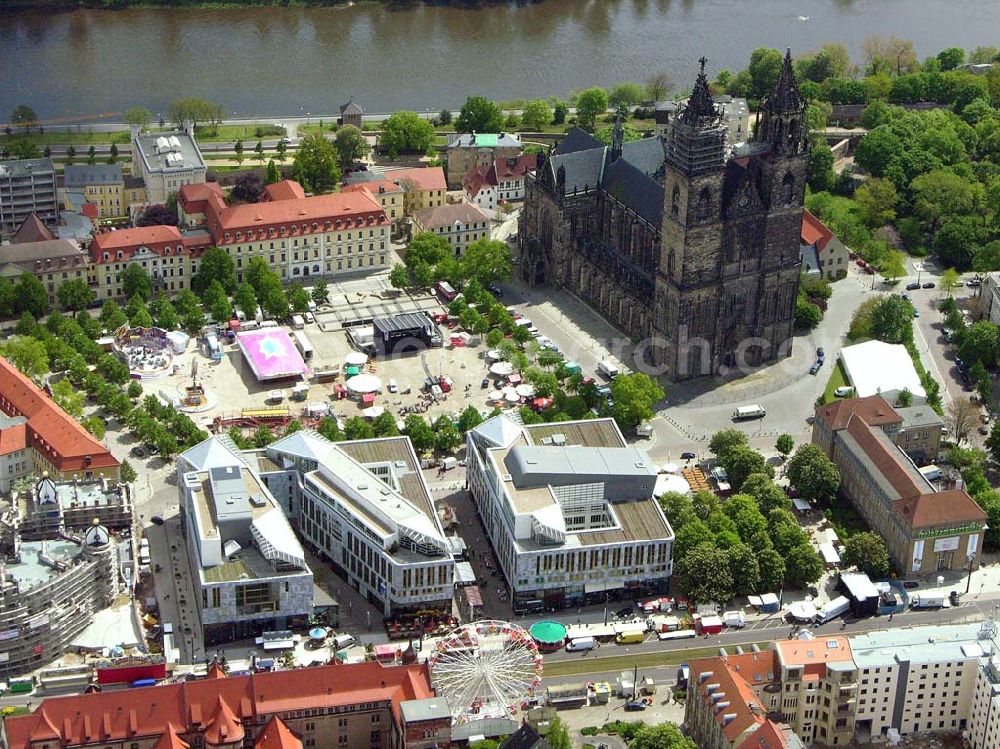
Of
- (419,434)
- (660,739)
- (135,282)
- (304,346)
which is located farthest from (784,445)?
(135,282)

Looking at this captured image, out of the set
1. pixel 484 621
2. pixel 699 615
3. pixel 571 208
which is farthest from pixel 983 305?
pixel 484 621

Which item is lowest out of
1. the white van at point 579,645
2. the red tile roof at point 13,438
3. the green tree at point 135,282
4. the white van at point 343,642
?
the white van at point 579,645

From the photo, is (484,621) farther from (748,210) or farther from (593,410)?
(748,210)

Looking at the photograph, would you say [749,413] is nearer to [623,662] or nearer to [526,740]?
[623,662]

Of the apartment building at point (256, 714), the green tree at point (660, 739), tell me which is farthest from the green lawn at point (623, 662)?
the apartment building at point (256, 714)

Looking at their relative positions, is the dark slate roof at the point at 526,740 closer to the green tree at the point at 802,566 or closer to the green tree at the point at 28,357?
the green tree at the point at 802,566

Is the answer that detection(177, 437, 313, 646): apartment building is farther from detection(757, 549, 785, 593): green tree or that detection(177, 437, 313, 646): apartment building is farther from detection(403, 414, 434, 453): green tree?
detection(757, 549, 785, 593): green tree
